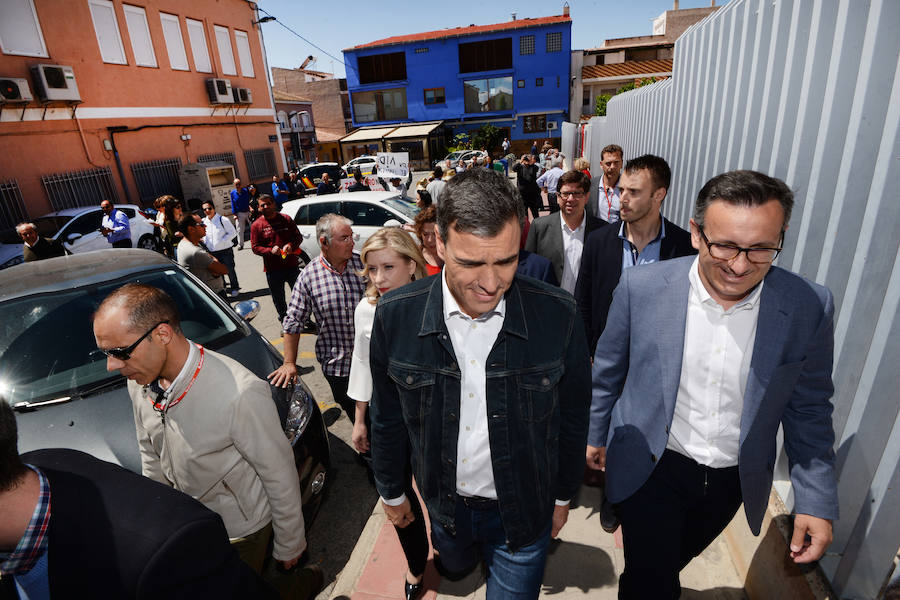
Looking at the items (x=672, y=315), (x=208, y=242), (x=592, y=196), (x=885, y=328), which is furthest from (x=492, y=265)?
(x=208, y=242)

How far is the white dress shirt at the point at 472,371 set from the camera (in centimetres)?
168

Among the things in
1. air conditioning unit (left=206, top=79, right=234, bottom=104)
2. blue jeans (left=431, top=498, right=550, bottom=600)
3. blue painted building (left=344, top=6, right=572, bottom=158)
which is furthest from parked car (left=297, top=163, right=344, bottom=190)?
blue jeans (left=431, top=498, right=550, bottom=600)

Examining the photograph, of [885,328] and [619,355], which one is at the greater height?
[885,328]

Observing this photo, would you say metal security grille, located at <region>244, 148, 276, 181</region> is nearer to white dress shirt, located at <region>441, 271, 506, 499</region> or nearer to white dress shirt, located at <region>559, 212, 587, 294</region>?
white dress shirt, located at <region>559, 212, 587, 294</region>

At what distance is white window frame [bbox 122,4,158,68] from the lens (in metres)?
15.8

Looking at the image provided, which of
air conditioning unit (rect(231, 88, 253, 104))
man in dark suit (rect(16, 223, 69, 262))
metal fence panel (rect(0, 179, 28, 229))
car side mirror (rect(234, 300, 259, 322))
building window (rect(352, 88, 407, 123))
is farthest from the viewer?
building window (rect(352, 88, 407, 123))

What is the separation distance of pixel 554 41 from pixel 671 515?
4270 centimetres

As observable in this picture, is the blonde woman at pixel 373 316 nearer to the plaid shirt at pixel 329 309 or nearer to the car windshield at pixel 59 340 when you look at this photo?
the plaid shirt at pixel 329 309

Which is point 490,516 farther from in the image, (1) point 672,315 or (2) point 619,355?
(1) point 672,315

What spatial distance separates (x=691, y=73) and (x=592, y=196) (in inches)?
102

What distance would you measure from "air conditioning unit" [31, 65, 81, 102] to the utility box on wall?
3.95m

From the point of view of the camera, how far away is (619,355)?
2.08 meters

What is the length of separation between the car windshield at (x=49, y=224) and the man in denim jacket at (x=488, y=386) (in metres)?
13.5

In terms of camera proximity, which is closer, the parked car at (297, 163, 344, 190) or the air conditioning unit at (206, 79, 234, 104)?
the air conditioning unit at (206, 79, 234, 104)
